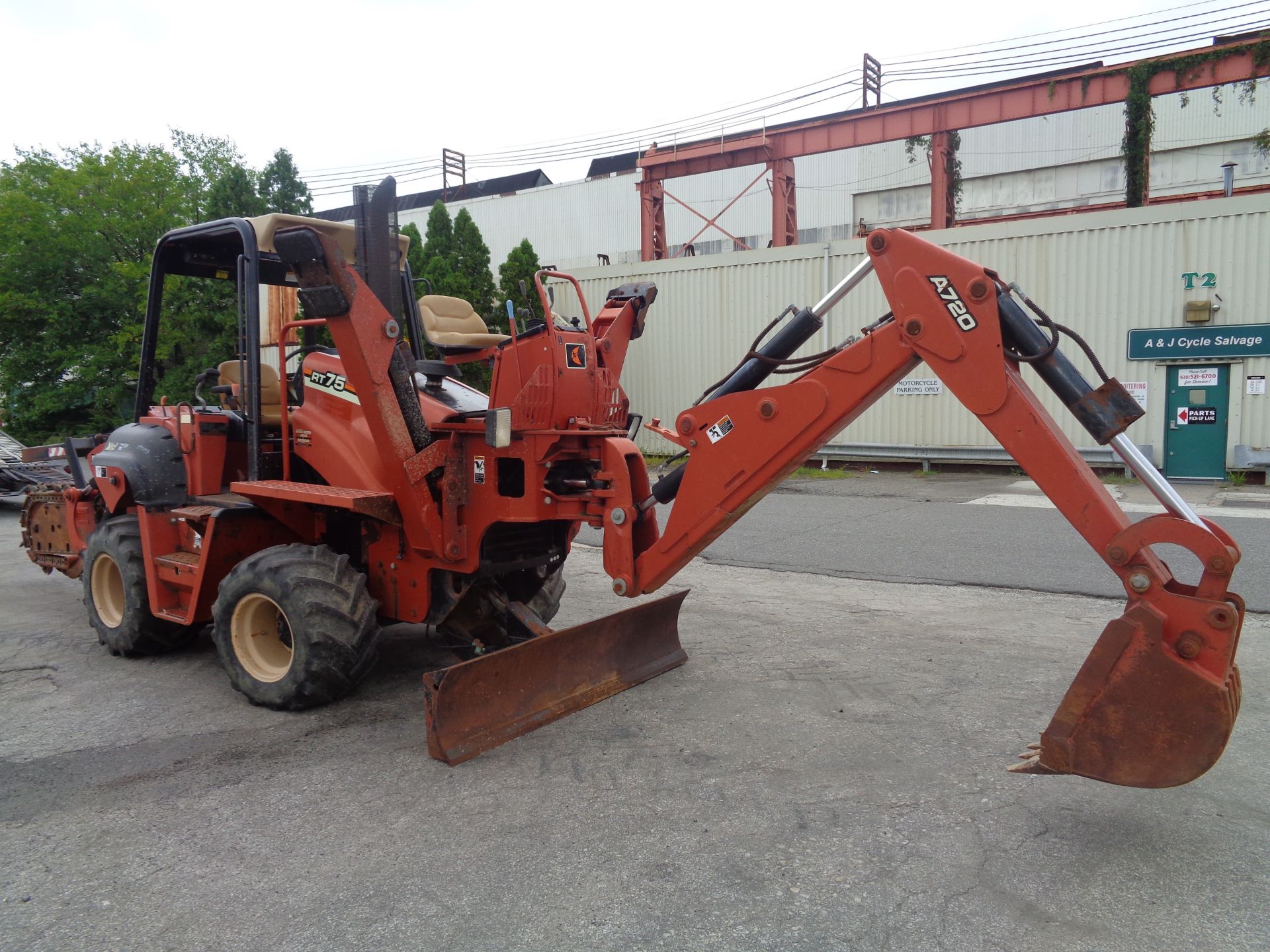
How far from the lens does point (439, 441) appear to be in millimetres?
4957

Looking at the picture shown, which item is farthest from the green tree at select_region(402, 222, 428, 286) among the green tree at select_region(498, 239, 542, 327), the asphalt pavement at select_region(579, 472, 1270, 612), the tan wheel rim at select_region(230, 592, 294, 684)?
the tan wheel rim at select_region(230, 592, 294, 684)

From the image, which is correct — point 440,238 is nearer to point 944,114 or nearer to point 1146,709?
point 944,114

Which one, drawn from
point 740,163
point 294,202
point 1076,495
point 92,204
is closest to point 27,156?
point 92,204

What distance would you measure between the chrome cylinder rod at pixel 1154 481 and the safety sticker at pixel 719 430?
5.37ft

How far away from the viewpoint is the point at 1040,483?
363 centimetres

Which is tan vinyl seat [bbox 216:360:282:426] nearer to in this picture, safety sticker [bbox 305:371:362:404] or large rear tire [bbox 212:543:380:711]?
safety sticker [bbox 305:371:362:404]

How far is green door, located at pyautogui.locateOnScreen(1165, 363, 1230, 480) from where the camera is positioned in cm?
1534

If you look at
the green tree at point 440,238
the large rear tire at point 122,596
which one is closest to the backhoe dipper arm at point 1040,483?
the large rear tire at point 122,596

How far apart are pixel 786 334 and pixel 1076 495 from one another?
145 centimetres

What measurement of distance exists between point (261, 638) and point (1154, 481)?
4.54 metres

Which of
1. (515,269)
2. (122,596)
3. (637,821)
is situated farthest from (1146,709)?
(515,269)

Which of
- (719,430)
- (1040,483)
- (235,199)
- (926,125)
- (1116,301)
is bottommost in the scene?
(1040,483)

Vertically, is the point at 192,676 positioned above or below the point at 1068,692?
below

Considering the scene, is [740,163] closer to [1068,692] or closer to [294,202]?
[294,202]
